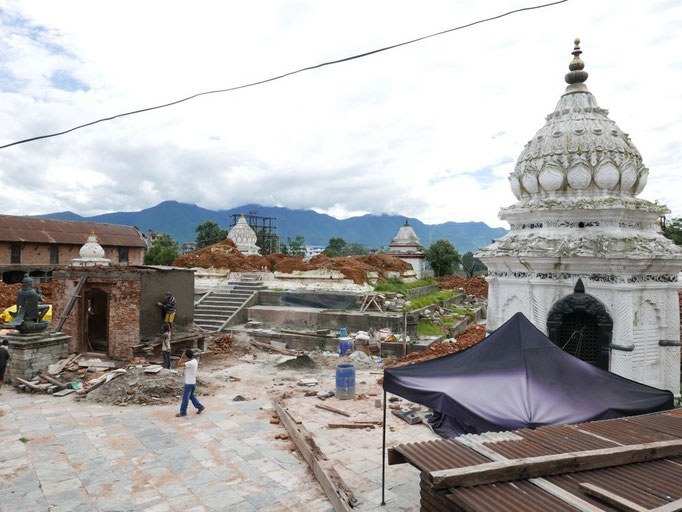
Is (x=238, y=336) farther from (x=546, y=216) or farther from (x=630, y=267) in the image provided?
(x=630, y=267)

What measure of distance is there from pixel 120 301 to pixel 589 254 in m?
13.2

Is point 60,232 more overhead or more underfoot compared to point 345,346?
more overhead

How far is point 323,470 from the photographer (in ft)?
21.8

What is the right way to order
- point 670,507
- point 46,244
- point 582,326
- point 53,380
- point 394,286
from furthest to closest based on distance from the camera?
point 46,244
point 394,286
point 53,380
point 582,326
point 670,507

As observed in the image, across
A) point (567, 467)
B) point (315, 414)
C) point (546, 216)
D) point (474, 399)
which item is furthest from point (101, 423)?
point (546, 216)

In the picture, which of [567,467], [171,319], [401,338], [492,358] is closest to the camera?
[567,467]

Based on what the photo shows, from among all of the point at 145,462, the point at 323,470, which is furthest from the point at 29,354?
the point at 323,470

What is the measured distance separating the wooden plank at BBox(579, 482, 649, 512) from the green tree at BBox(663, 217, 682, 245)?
1640 inches

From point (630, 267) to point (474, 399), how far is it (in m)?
5.03

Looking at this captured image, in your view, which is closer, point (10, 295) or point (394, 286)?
point (394, 286)

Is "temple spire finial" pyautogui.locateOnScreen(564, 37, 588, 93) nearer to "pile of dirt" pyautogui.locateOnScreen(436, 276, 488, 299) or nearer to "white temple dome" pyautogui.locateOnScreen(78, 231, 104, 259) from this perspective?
"pile of dirt" pyautogui.locateOnScreen(436, 276, 488, 299)

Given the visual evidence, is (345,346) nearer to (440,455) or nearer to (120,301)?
(120,301)

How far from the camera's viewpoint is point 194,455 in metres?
7.70

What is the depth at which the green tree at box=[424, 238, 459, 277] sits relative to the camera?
149 feet
